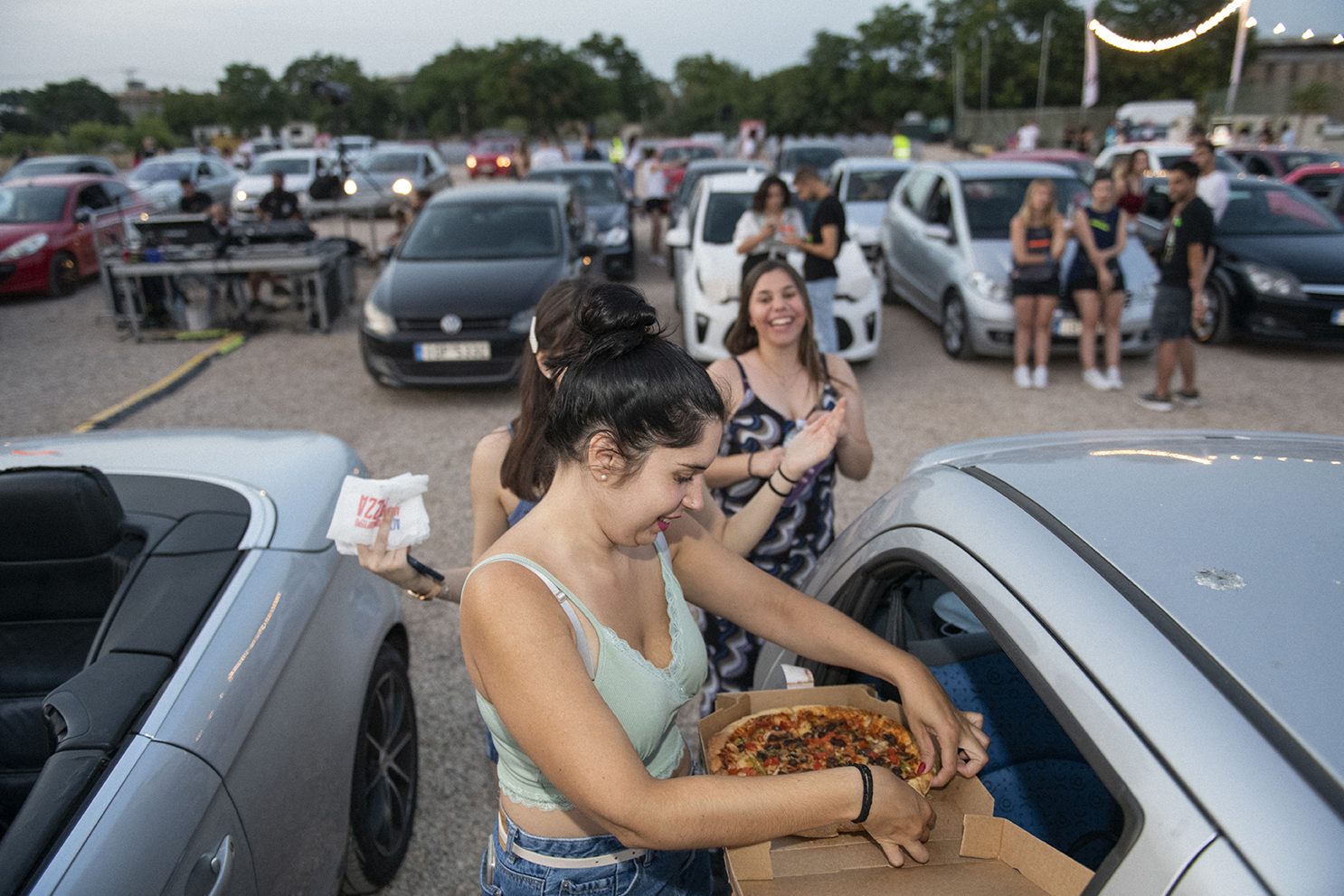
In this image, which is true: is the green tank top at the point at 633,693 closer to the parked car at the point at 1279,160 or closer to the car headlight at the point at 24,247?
the car headlight at the point at 24,247

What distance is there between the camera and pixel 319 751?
218 cm

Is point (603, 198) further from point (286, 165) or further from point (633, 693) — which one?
point (633, 693)

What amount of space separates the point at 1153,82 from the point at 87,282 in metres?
56.7

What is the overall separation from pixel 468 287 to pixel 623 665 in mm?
6554

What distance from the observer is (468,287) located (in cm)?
748

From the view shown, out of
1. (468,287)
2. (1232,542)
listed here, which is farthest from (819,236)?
(1232,542)

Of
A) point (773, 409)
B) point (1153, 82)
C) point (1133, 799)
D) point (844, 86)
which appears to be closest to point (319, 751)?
point (773, 409)

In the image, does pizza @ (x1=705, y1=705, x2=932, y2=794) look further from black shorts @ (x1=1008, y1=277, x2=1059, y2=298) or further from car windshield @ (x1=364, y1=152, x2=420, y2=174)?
car windshield @ (x1=364, y1=152, x2=420, y2=174)

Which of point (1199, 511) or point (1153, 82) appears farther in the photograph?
point (1153, 82)

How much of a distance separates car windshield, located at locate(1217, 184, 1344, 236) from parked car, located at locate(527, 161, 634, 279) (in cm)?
683

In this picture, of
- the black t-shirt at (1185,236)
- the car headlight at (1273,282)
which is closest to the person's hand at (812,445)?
the black t-shirt at (1185,236)

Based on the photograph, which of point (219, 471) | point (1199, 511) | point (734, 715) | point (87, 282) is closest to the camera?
point (1199, 511)

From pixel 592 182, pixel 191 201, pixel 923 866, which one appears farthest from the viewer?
pixel 592 182

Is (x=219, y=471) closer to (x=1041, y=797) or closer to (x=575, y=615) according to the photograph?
(x=575, y=615)
